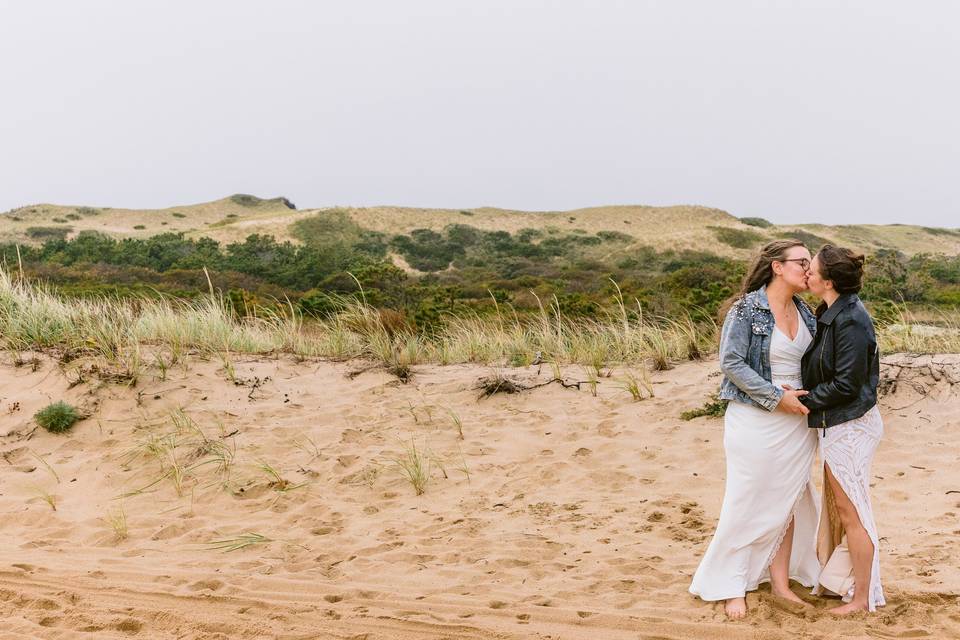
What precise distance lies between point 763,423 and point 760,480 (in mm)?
275

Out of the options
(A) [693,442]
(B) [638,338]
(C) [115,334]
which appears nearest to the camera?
(A) [693,442]

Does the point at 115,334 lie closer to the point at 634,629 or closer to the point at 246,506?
the point at 246,506

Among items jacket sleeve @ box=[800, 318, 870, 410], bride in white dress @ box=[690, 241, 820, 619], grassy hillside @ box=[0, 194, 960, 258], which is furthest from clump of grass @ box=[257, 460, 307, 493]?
grassy hillside @ box=[0, 194, 960, 258]

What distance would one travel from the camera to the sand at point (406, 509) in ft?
13.6

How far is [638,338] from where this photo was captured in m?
10.1

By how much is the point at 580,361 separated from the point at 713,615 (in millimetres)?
5731

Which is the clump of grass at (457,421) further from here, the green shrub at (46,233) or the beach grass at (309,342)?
the green shrub at (46,233)

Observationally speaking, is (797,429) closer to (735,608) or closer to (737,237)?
(735,608)

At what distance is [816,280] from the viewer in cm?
384

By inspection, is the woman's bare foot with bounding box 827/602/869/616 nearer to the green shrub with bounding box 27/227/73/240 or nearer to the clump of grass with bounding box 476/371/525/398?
the clump of grass with bounding box 476/371/525/398

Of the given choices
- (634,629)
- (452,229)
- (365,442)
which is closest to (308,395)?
(365,442)

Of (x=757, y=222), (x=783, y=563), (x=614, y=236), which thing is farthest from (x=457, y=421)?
(x=757, y=222)

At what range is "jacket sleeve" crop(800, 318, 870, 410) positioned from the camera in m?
3.67

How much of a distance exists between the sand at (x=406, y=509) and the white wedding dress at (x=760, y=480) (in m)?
0.19
